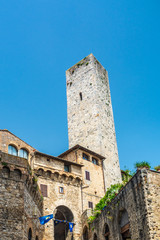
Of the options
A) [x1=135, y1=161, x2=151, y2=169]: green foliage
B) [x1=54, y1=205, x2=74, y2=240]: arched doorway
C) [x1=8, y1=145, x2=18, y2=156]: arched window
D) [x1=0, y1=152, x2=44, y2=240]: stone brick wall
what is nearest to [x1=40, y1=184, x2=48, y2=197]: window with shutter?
[x1=54, y1=205, x2=74, y2=240]: arched doorway

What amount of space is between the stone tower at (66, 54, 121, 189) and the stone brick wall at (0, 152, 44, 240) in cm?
1715

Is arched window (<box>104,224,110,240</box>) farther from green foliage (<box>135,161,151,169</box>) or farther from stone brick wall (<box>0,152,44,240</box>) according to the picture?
green foliage (<box>135,161,151,169</box>)

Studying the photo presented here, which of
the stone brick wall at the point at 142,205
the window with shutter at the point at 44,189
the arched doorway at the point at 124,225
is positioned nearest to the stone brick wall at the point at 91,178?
the window with shutter at the point at 44,189

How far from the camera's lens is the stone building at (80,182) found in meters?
16.5

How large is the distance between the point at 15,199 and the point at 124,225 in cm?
750

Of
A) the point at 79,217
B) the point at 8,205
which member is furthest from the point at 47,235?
the point at 8,205

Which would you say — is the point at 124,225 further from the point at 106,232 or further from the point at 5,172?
the point at 5,172

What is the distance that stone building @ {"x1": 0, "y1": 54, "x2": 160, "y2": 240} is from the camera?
1648 centimetres

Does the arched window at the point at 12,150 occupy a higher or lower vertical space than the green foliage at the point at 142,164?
higher

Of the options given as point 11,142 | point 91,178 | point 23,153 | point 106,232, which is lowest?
point 106,232

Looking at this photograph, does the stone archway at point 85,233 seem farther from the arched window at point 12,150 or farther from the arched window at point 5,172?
the arched window at point 5,172

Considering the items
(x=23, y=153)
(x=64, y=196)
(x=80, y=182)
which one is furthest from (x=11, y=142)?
(x=80, y=182)

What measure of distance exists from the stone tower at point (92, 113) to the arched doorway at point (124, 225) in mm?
14115

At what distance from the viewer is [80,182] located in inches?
1220
